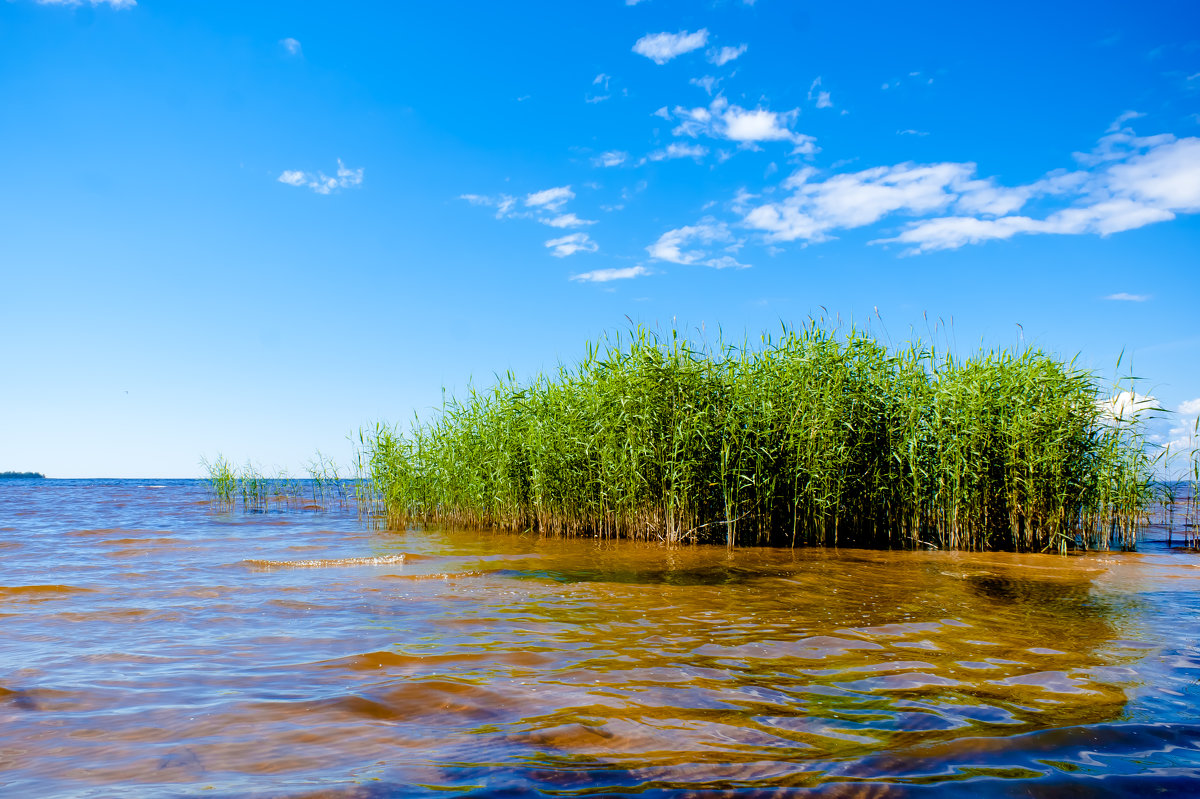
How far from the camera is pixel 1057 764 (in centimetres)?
277

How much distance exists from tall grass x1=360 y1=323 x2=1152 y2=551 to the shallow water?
1908mm

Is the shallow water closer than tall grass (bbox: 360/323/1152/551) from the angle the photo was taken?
Yes

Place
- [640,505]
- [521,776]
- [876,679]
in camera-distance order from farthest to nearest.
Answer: [640,505] < [876,679] < [521,776]

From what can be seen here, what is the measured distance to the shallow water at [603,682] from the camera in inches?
109

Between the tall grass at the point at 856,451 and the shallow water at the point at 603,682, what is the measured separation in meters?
1.91

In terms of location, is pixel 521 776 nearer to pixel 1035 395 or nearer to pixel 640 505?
pixel 640 505

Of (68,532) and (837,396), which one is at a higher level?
(837,396)

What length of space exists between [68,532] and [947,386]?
666 inches

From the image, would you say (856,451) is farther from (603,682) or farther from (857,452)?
(603,682)

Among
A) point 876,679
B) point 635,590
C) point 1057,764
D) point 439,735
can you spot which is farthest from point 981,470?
point 439,735

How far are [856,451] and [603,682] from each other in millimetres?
7614

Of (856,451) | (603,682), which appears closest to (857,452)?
(856,451)

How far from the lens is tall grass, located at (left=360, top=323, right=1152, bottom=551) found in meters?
10.1

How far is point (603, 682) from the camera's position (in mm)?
4039
